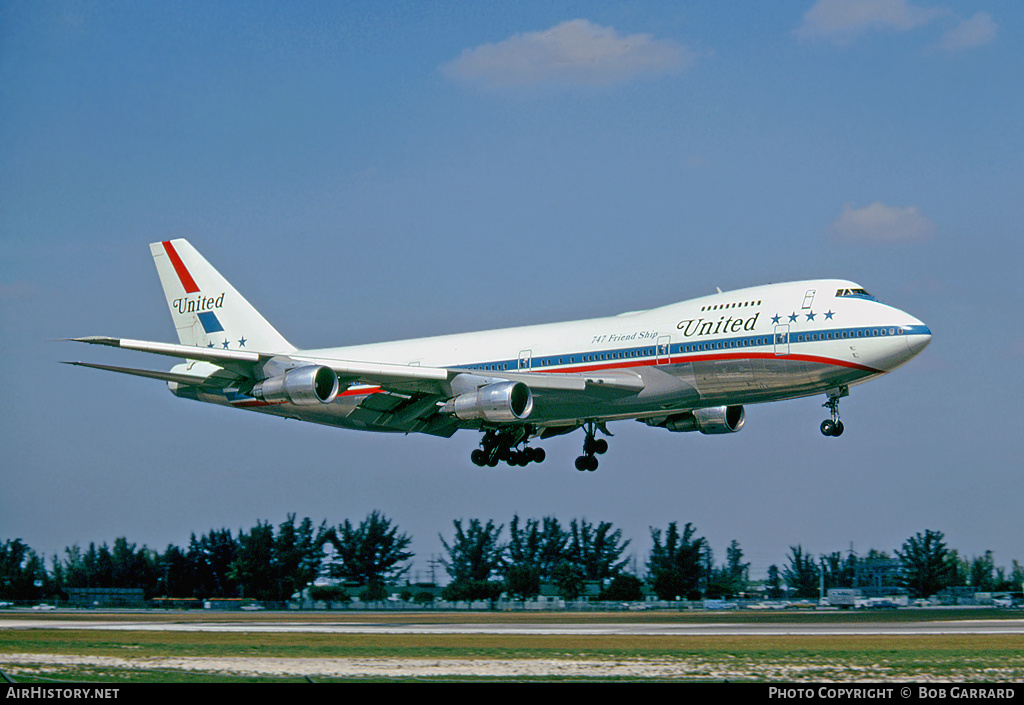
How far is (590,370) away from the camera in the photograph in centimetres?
5012

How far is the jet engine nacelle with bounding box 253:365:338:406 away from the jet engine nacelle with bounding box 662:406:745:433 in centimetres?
1701

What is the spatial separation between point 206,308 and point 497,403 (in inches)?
957

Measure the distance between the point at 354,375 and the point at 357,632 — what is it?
11320 mm

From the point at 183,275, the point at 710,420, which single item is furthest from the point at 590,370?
the point at 183,275

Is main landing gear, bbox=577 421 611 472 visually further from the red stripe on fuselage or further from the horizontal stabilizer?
the red stripe on fuselage

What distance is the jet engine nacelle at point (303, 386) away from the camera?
48219mm

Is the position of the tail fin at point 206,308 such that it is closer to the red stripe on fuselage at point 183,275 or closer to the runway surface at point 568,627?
the red stripe on fuselage at point 183,275

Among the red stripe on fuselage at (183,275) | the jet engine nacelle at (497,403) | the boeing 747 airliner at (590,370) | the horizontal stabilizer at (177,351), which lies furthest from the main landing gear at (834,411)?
the red stripe on fuselage at (183,275)

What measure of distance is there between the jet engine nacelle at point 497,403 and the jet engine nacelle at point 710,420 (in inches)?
381

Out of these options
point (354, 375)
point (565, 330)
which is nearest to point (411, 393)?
point (354, 375)

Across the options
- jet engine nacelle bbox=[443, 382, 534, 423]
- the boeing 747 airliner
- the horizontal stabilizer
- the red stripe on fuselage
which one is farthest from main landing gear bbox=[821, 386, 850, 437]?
the red stripe on fuselage

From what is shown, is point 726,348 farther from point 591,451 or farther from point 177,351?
point 177,351

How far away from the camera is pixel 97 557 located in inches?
3152
